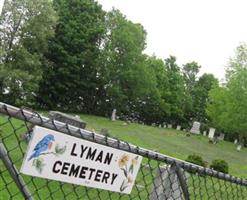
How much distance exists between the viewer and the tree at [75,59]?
1921 inches

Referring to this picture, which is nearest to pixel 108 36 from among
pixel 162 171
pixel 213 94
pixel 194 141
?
pixel 213 94

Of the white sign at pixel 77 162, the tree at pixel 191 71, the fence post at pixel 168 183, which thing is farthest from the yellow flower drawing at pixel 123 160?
the tree at pixel 191 71

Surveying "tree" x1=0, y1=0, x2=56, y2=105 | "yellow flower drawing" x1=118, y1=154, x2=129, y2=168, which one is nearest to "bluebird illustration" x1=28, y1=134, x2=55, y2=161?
"yellow flower drawing" x1=118, y1=154, x2=129, y2=168

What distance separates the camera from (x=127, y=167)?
11.7 feet

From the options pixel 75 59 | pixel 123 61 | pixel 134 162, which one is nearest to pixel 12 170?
pixel 134 162

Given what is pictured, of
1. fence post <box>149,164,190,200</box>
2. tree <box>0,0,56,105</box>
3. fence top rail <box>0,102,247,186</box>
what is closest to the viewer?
fence top rail <box>0,102,247,186</box>

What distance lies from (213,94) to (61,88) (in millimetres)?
14175

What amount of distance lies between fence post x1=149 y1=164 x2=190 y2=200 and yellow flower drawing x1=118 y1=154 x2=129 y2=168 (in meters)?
0.76

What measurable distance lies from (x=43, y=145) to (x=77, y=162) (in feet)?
0.99

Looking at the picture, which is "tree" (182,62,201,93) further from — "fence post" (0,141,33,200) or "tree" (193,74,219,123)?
"fence post" (0,141,33,200)

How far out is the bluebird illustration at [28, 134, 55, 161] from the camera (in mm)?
2885

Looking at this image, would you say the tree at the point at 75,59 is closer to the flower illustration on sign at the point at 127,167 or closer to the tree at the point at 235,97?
the tree at the point at 235,97

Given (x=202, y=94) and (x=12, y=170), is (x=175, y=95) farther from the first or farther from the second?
(x=12, y=170)

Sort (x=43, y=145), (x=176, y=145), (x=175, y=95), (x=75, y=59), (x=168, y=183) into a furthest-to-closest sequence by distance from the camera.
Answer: (x=175, y=95), (x=75, y=59), (x=176, y=145), (x=168, y=183), (x=43, y=145)
